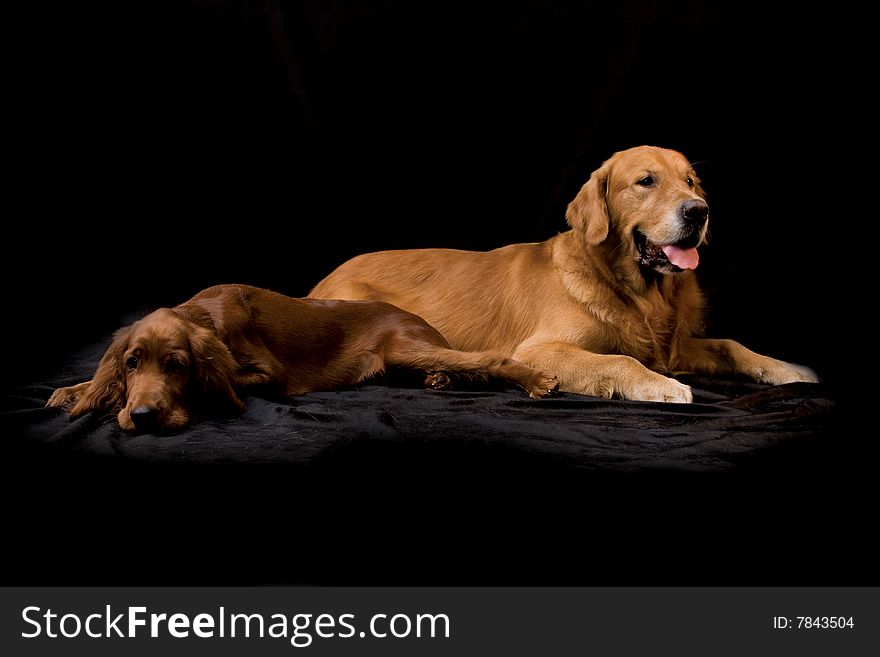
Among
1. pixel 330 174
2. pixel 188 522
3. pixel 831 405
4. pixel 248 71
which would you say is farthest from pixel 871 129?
pixel 188 522

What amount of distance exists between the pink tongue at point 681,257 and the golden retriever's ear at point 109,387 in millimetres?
1918

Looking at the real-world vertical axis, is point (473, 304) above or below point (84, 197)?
below

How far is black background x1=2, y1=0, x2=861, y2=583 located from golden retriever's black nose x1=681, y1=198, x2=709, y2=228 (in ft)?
2.91

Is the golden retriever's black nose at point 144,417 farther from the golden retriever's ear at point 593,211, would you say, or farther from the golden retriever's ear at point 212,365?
the golden retriever's ear at point 593,211

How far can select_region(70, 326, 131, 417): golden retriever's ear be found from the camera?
2.80 metres

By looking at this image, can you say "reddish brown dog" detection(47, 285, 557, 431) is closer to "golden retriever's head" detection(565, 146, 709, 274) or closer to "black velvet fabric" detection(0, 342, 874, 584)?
"black velvet fabric" detection(0, 342, 874, 584)

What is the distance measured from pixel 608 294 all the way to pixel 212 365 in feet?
5.18

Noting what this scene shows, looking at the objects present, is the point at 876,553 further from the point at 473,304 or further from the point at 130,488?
the point at 473,304

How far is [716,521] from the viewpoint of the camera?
7.35 feet

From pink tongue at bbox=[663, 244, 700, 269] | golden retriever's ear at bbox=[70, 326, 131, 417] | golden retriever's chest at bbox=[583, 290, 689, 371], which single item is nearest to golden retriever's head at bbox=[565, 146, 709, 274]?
pink tongue at bbox=[663, 244, 700, 269]

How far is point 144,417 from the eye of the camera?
2.58 meters

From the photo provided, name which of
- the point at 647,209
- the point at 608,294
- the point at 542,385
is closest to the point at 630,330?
the point at 608,294

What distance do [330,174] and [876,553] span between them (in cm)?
291

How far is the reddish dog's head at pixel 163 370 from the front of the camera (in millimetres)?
2693
